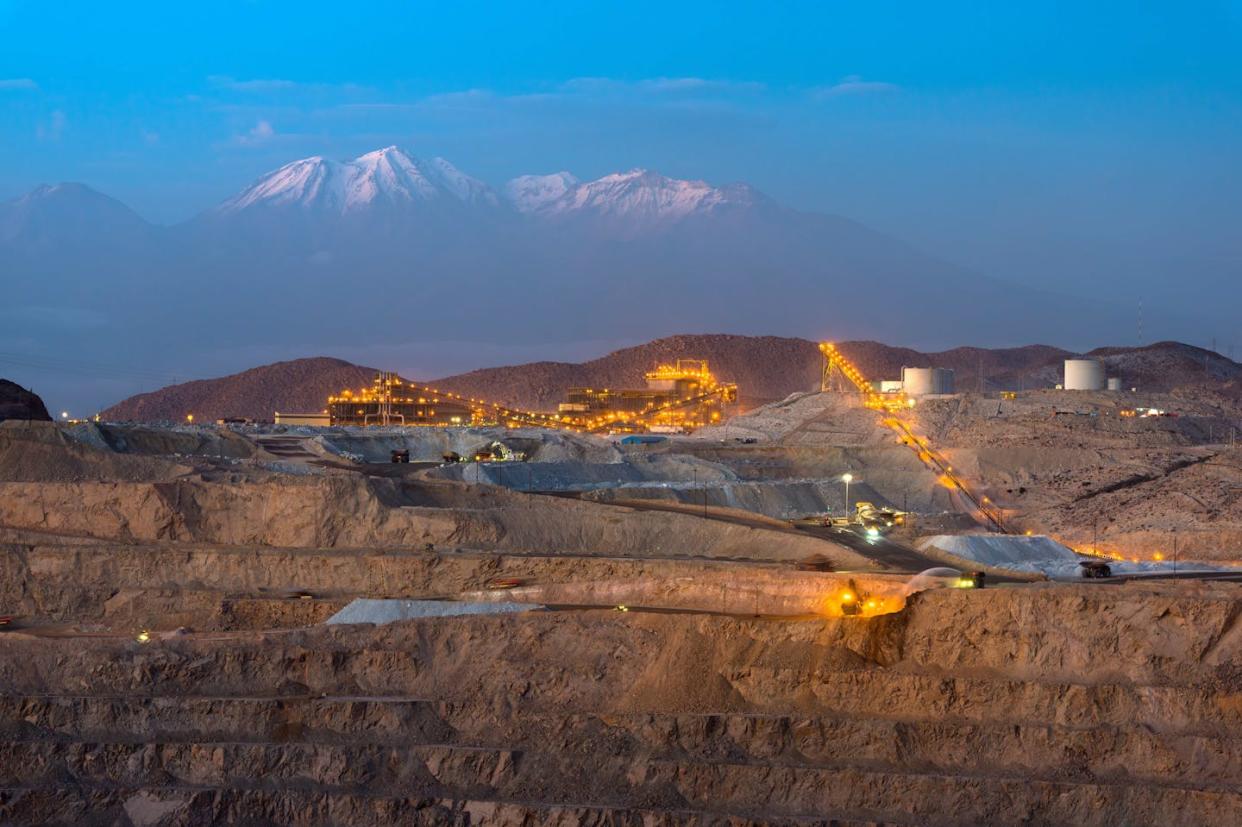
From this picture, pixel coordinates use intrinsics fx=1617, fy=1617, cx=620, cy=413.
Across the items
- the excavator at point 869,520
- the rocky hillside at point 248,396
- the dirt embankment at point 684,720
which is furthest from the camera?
the rocky hillside at point 248,396

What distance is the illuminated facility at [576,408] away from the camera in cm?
12625

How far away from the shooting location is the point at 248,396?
192 m

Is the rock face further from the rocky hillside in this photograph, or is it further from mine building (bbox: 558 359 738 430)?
the rocky hillside

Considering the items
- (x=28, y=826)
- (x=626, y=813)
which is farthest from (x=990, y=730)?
(x=28, y=826)

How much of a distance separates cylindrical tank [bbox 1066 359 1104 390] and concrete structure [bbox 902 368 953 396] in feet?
27.8

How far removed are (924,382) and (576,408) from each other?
114 feet

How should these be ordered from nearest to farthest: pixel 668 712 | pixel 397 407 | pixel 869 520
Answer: pixel 668 712 < pixel 869 520 < pixel 397 407

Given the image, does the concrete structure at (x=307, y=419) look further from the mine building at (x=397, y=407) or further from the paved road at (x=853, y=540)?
the paved road at (x=853, y=540)

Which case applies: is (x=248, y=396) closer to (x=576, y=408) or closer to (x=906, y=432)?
(x=576, y=408)

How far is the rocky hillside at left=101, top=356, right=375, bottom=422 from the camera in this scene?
181 m

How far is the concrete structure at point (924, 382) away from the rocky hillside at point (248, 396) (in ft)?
277

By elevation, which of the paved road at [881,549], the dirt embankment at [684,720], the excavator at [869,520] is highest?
the excavator at [869,520]

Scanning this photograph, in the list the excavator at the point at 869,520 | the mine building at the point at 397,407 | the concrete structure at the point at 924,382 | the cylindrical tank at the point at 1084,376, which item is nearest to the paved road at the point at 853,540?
the excavator at the point at 869,520

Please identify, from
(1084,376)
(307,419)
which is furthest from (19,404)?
(1084,376)
